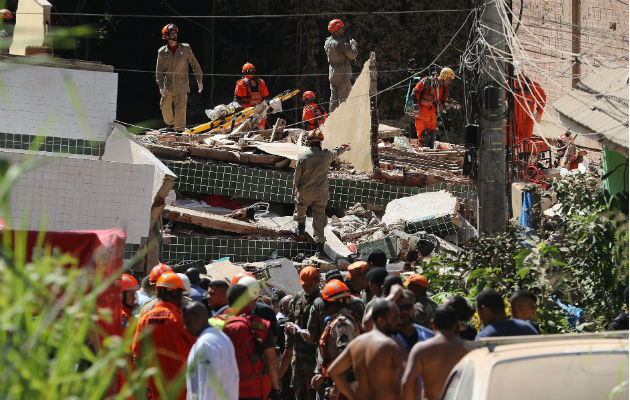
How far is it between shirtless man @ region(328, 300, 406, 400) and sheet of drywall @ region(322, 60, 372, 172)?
1123 cm

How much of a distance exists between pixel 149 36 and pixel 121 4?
1322 millimetres

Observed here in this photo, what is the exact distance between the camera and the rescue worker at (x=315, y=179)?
15477 millimetres

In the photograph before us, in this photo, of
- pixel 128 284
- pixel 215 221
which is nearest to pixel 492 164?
pixel 215 221

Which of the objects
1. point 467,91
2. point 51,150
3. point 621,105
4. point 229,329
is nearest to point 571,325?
point 621,105

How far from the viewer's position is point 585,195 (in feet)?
32.8

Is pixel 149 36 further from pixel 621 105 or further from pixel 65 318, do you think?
pixel 65 318

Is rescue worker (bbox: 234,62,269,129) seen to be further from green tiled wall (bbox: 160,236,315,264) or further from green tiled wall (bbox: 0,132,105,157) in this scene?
green tiled wall (bbox: 0,132,105,157)

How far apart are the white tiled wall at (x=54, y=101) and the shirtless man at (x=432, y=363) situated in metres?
6.48

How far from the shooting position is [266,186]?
17.6 metres

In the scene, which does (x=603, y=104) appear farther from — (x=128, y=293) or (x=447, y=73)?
(x=447, y=73)

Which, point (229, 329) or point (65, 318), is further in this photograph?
point (229, 329)

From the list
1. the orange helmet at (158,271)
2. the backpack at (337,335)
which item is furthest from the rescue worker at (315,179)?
the backpack at (337,335)

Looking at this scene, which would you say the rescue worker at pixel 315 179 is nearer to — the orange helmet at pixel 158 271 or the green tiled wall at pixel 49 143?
the green tiled wall at pixel 49 143

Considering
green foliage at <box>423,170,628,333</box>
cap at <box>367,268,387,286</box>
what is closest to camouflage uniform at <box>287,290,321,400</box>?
cap at <box>367,268,387,286</box>
